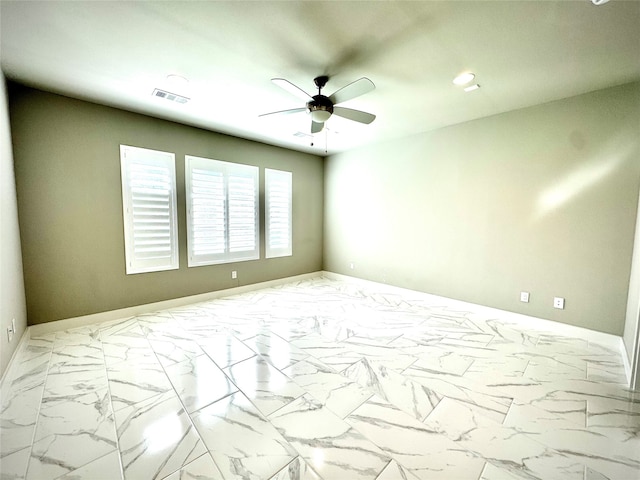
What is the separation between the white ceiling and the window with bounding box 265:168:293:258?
6.24ft

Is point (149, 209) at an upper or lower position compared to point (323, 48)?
lower

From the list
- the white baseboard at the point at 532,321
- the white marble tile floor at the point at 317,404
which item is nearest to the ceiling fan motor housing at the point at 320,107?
the white marble tile floor at the point at 317,404

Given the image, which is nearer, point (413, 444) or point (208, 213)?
point (413, 444)

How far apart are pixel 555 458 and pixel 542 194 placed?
2.87 metres

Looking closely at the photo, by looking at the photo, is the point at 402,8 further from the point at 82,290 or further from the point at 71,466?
the point at 82,290

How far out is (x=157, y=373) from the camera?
2254 millimetres

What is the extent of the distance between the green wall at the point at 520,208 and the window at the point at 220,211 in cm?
231

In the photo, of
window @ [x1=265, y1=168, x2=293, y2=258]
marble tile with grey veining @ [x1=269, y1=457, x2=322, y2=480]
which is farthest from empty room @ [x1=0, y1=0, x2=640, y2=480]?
window @ [x1=265, y1=168, x2=293, y2=258]

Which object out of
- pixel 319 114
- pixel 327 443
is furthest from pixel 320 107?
pixel 327 443

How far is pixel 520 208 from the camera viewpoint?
336 centimetres

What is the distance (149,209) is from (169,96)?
153cm

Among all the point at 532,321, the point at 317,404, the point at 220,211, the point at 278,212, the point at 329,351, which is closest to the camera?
the point at 317,404

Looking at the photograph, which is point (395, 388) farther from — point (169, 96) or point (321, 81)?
point (169, 96)

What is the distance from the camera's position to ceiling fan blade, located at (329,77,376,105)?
6.95 feet
